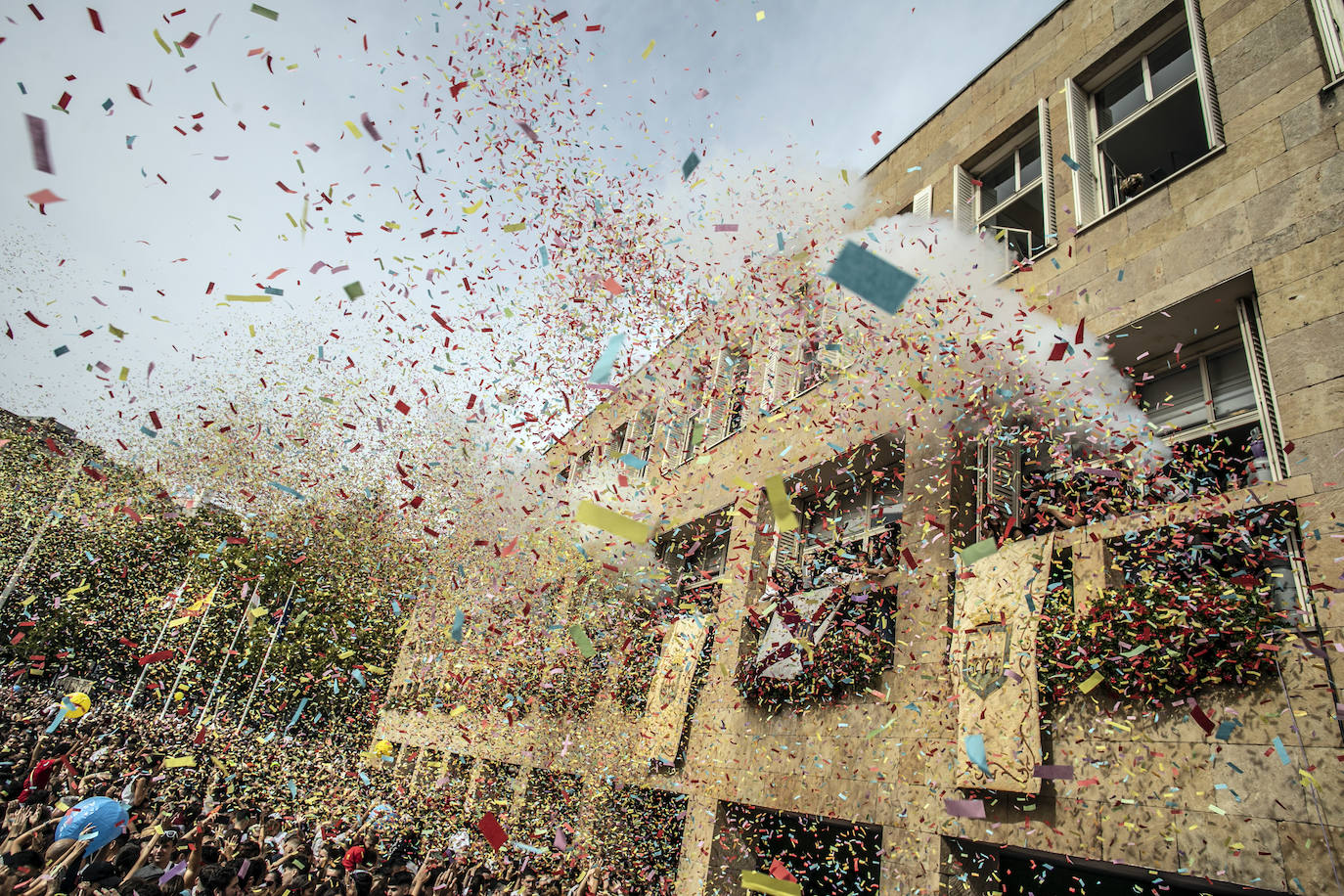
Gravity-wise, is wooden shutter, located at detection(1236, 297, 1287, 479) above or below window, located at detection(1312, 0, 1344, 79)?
below

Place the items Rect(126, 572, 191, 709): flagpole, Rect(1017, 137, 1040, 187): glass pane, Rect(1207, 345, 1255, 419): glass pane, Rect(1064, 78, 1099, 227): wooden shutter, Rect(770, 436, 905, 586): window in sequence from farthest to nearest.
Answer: Rect(126, 572, 191, 709): flagpole
Rect(770, 436, 905, 586): window
Rect(1017, 137, 1040, 187): glass pane
Rect(1064, 78, 1099, 227): wooden shutter
Rect(1207, 345, 1255, 419): glass pane

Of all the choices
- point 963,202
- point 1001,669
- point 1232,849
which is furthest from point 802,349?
point 1232,849

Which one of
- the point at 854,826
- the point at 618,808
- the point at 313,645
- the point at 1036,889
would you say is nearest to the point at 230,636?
the point at 313,645

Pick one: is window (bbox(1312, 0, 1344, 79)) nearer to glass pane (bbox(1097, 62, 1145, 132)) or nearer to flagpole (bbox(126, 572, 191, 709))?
glass pane (bbox(1097, 62, 1145, 132))

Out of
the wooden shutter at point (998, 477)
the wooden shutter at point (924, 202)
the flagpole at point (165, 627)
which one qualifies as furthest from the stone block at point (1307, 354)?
the flagpole at point (165, 627)

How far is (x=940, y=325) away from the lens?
283 inches

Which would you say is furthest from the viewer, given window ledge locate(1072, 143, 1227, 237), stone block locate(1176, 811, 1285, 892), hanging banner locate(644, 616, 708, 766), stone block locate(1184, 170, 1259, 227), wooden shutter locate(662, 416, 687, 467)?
wooden shutter locate(662, 416, 687, 467)

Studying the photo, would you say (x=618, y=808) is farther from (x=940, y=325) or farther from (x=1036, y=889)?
(x=940, y=325)

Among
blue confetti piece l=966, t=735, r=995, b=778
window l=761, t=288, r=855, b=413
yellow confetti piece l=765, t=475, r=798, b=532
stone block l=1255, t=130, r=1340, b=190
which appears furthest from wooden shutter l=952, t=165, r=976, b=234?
blue confetti piece l=966, t=735, r=995, b=778

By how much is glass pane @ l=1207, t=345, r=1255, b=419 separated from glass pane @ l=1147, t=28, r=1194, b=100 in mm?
2714

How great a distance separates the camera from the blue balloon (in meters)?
6.71

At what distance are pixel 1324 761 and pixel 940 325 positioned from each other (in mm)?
4640

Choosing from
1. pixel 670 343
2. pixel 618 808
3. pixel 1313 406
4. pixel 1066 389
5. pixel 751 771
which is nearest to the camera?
pixel 1313 406

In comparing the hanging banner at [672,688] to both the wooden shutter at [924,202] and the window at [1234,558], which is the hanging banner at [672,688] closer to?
the window at [1234,558]
